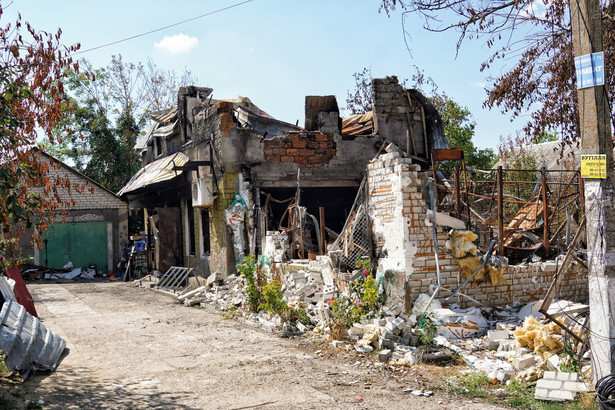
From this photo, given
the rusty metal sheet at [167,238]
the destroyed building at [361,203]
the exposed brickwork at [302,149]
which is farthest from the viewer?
the rusty metal sheet at [167,238]

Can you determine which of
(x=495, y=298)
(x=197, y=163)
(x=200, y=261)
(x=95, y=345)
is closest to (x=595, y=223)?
(x=495, y=298)

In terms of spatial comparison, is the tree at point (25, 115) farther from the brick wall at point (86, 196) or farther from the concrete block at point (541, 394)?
the brick wall at point (86, 196)

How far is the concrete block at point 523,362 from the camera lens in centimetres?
564

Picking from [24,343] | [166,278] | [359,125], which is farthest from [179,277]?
[24,343]

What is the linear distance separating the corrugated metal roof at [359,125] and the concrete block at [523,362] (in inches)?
369

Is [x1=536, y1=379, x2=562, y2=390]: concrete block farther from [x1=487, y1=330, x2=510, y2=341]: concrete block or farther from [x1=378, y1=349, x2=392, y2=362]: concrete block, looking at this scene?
[x1=378, y1=349, x2=392, y2=362]: concrete block

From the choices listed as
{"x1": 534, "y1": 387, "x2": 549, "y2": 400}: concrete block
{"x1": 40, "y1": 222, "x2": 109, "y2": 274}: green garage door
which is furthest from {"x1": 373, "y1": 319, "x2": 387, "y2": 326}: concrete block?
{"x1": 40, "y1": 222, "x2": 109, "y2": 274}: green garage door

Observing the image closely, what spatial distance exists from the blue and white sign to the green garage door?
20743mm

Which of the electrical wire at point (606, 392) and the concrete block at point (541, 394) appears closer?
the electrical wire at point (606, 392)

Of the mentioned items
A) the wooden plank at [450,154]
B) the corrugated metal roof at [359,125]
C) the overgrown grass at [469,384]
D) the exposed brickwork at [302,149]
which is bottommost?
the overgrown grass at [469,384]

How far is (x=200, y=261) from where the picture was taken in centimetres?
1527

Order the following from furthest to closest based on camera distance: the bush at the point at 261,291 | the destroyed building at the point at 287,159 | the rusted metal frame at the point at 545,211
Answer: the destroyed building at the point at 287,159, the bush at the point at 261,291, the rusted metal frame at the point at 545,211

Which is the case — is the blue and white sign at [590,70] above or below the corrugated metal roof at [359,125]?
below

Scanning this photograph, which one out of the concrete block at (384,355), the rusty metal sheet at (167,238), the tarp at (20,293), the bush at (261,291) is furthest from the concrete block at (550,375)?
the rusty metal sheet at (167,238)
